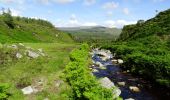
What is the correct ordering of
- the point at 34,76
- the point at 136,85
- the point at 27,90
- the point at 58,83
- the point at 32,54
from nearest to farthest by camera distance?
the point at 27,90, the point at 58,83, the point at 34,76, the point at 136,85, the point at 32,54

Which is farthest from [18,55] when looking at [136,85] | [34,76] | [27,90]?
[136,85]

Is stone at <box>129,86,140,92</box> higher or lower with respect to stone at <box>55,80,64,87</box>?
lower

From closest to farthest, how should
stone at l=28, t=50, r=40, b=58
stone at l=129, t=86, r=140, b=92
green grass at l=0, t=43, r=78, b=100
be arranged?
green grass at l=0, t=43, r=78, b=100, stone at l=129, t=86, r=140, b=92, stone at l=28, t=50, r=40, b=58

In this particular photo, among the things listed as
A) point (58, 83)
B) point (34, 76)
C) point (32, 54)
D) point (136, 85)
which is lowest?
point (136, 85)

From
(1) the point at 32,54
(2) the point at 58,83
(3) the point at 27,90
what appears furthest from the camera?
(1) the point at 32,54

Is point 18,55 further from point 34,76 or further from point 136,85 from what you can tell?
point 136,85

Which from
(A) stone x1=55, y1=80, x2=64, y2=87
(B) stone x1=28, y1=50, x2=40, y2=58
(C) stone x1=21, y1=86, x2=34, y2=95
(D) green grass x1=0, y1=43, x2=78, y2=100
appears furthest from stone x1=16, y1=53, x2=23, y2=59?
Answer: (C) stone x1=21, y1=86, x2=34, y2=95

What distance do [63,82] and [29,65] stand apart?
1524cm

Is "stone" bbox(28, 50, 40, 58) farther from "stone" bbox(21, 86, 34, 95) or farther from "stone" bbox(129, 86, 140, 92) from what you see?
"stone" bbox(21, 86, 34, 95)

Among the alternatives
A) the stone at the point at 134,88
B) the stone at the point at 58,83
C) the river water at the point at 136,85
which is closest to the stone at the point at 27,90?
the stone at the point at 58,83

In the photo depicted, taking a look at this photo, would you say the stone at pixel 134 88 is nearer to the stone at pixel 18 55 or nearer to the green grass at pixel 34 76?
the green grass at pixel 34 76

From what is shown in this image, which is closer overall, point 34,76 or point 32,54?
point 34,76

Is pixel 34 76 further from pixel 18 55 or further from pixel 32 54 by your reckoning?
pixel 32 54

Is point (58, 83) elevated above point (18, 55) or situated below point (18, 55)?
below
